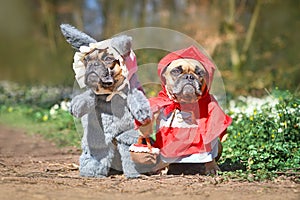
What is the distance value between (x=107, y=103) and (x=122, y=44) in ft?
1.52

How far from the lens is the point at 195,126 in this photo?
4.16 meters

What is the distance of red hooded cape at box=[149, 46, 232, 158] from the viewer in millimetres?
4113

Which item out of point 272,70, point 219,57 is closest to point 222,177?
point 272,70

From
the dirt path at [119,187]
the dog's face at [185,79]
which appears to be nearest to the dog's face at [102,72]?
the dog's face at [185,79]

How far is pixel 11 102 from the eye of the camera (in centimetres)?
1093

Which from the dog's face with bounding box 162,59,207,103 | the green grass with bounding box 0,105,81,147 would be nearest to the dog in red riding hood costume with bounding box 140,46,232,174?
the dog's face with bounding box 162,59,207,103

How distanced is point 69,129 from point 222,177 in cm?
410

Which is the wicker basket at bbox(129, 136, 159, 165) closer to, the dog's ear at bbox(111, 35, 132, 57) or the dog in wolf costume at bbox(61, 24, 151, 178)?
the dog in wolf costume at bbox(61, 24, 151, 178)

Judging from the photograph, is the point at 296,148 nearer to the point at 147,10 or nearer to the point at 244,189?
the point at 244,189

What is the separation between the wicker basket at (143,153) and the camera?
13.0ft

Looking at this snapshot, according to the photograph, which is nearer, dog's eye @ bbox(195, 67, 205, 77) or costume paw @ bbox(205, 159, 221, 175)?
dog's eye @ bbox(195, 67, 205, 77)

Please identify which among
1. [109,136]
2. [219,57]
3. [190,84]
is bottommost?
[109,136]

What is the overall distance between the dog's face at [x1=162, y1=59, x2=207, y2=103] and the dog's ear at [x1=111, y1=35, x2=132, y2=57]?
39 cm

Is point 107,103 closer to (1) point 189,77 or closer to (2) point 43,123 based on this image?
(1) point 189,77
